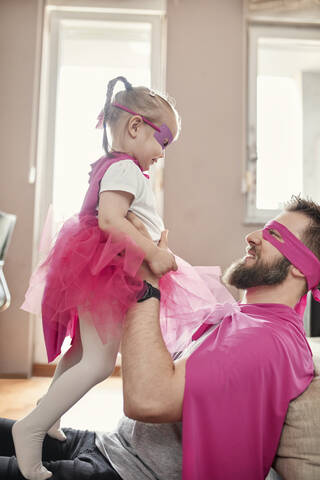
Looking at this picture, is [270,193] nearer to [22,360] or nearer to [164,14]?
[164,14]

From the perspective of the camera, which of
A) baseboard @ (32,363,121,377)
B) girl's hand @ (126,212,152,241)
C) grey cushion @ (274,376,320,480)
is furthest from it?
baseboard @ (32,363,121,377)

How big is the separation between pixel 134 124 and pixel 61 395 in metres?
0.84

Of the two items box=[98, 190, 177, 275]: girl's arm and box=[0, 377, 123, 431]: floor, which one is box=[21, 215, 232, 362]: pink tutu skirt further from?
box=[0, 377, 123, 431]: floor

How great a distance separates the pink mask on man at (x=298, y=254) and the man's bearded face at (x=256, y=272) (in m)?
0.03

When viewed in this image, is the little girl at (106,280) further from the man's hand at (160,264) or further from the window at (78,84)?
the window at (78,84)

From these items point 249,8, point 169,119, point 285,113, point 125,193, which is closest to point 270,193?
point 285,113

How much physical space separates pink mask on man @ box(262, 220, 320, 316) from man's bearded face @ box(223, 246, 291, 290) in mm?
26

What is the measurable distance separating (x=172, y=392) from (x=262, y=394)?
19 centimetres

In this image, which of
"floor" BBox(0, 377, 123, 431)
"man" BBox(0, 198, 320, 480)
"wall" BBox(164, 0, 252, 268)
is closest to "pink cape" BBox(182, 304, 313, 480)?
"man" BBox(0, 198, 320, 480)

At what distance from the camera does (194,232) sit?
341 centimetres

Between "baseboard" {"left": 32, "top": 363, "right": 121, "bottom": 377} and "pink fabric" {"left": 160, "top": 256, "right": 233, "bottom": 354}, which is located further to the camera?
"baseboard" {"left": 32, "top": 363, "right": 121, "bottom": 377}

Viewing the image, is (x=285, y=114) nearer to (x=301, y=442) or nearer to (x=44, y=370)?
(x=44, y=370)

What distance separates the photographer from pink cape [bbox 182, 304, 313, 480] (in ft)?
2.93

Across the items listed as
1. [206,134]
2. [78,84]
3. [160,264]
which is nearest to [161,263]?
[160,264]
